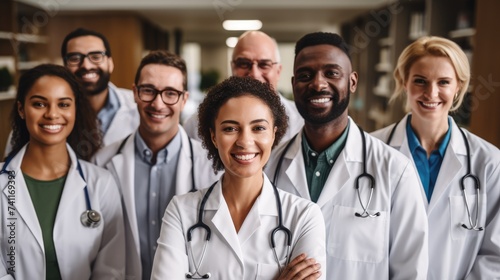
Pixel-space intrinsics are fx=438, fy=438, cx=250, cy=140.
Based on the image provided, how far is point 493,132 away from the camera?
364 cm

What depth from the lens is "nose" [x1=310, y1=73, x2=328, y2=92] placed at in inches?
59.0

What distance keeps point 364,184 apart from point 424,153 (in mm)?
422

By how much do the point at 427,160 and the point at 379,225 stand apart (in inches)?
18.2

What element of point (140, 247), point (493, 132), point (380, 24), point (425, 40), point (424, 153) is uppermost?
point (380, 24)

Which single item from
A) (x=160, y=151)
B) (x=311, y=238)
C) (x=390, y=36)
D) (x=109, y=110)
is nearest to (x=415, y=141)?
(x=311, y=238)

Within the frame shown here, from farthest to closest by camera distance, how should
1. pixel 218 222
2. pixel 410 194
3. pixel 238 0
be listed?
1. pixel 238 0
2. pixel 410 194
3. pixel 218 222

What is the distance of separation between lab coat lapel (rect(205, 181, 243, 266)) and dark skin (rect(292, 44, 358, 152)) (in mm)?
439

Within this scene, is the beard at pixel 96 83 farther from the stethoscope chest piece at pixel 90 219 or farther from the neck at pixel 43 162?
the stethoscope chest piece at pixel 90 219

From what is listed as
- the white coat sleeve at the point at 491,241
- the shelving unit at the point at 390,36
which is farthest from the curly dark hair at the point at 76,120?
the shelving unit at the point at 390,36

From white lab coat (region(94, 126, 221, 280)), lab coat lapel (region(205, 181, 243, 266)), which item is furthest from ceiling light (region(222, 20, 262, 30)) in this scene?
lab coat lapel (region(205, 181, 243, 266))

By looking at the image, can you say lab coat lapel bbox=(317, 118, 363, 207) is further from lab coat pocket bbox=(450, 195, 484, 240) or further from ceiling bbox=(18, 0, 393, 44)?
ceiling bbox=(18, 0, 393, 44)

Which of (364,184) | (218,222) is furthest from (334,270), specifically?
(218,222)

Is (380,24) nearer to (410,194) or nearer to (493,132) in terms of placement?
(493,132)

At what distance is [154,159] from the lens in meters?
1.87
